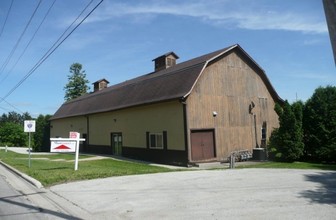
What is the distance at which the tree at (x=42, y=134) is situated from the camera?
49.8 metres

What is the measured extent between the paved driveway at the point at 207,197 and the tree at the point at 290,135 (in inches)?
358

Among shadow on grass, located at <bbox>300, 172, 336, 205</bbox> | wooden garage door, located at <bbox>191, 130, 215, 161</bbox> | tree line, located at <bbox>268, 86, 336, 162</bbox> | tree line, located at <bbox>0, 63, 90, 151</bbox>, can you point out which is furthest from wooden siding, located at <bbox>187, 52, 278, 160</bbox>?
tree line, located at <bbox>0, 63, 90, 151</bbox>

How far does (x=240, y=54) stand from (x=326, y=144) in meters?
8.16

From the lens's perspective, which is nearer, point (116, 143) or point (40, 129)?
point (116, 143)

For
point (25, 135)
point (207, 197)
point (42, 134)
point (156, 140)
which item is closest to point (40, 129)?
point (42, 134)

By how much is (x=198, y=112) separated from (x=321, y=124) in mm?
7982

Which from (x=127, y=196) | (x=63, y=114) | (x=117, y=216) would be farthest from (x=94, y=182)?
(x=63, y=114)

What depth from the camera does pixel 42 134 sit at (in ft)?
165

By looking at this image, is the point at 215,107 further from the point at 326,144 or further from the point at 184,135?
the point at 326,144

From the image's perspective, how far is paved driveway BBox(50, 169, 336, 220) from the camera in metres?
8.14

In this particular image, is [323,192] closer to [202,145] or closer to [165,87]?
[202,145]

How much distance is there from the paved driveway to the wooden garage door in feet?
24.6

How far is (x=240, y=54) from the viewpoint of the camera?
25.6 metres

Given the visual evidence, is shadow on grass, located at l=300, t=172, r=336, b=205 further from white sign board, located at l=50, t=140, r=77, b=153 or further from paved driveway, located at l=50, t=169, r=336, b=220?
white sign board, located at l=50, t=140, r=77, b=153
